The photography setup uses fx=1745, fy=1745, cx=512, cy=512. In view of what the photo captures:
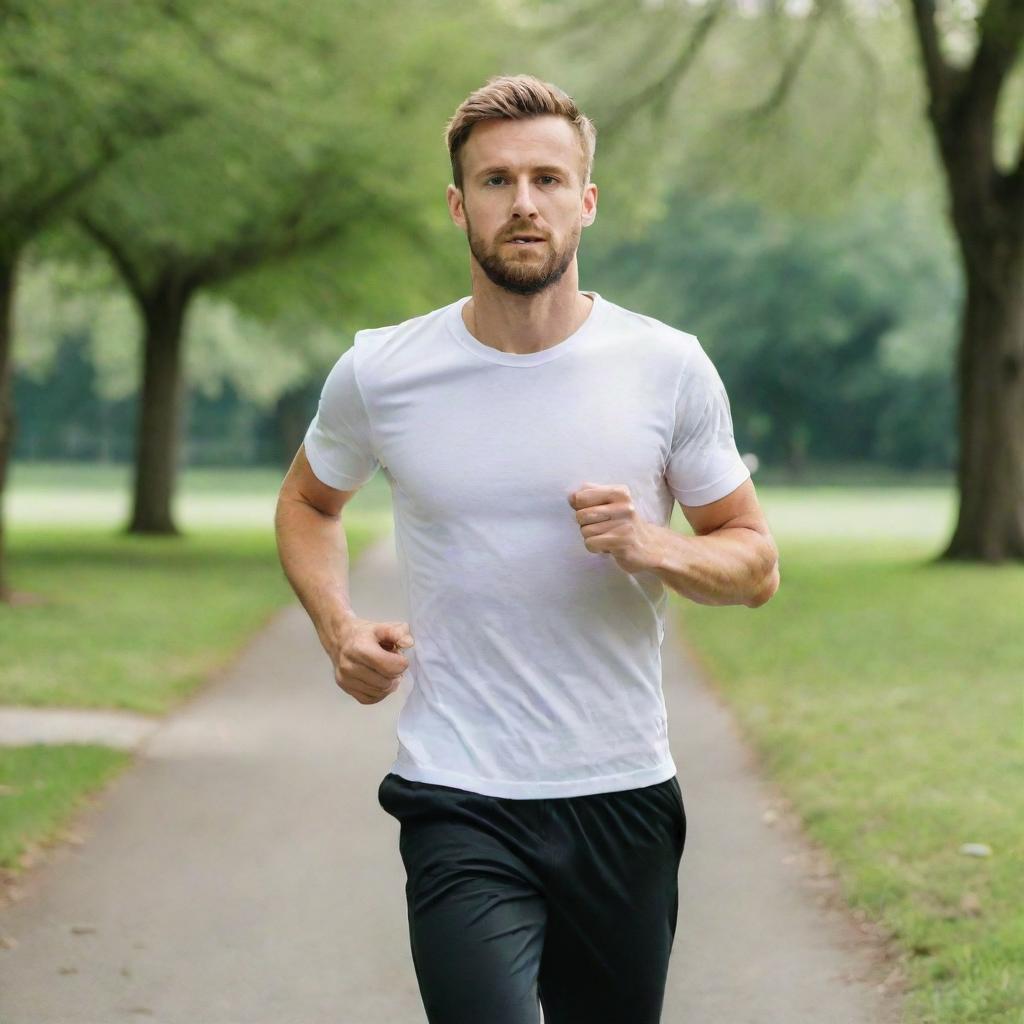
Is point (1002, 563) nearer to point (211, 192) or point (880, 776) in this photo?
point (211, 192)

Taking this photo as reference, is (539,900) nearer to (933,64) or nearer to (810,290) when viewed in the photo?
(933,64)

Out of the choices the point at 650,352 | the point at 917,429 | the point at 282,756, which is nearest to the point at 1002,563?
the point at 282,756

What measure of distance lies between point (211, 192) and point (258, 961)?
501 inches

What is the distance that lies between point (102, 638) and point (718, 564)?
1161cm

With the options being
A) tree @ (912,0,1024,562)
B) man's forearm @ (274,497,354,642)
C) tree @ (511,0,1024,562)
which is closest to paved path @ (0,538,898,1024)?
man's forearm @ (274,497,354,642)

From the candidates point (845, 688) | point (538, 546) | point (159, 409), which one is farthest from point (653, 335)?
point (159, 409)

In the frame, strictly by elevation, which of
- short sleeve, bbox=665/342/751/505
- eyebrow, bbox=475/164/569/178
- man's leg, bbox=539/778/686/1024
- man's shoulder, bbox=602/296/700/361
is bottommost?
man's leg, bbox=539/778/686/1024

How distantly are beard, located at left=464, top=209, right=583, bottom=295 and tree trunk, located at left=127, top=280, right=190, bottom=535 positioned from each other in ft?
82.2

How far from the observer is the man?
306 centimetres

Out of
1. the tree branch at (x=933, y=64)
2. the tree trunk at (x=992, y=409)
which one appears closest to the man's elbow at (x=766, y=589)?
the tree trunk at (x=992, y=409)

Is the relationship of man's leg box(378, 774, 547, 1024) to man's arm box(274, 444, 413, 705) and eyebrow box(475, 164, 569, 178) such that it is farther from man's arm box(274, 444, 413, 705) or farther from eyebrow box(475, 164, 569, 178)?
eyebrow box(475, 164, 569, 178)

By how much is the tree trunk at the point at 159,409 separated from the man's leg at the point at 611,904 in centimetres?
2523

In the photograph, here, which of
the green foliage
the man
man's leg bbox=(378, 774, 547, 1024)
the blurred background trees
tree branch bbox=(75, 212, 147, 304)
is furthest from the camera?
the green foliage

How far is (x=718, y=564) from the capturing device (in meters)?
3.04
